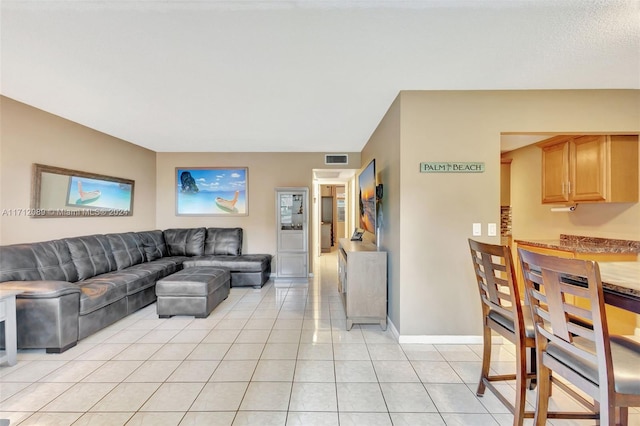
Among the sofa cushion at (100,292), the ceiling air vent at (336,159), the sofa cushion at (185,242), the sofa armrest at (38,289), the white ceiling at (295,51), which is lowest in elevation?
the sofa cushion at (100,292)

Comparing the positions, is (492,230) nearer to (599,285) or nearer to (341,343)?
(599,285)

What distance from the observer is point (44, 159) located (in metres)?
3.33

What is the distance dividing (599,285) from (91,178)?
558 cm

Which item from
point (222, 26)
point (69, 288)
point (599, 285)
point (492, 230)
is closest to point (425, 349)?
point (492, 230)

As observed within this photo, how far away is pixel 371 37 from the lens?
1887 millimetres

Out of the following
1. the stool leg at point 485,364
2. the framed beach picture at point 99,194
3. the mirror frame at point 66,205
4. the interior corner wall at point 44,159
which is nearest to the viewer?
the stool leg at point 485,364

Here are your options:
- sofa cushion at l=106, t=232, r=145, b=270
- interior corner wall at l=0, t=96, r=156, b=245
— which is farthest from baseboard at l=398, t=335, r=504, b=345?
interior corner wall at l=0, t=96, r=156, b=245

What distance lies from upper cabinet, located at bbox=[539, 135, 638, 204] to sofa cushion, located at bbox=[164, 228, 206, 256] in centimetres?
587

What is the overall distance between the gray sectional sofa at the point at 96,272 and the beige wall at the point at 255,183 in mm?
319

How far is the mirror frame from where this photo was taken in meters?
3.21

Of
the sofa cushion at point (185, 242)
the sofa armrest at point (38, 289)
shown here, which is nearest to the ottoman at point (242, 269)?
the sofa cushion at point (185, 242)

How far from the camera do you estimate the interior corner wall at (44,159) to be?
2957mm

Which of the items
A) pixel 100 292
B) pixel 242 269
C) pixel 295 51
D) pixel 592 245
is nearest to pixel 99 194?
pixel 100 292

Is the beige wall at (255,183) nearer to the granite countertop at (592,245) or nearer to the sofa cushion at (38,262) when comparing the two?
the sofa cushion at (38,262)
